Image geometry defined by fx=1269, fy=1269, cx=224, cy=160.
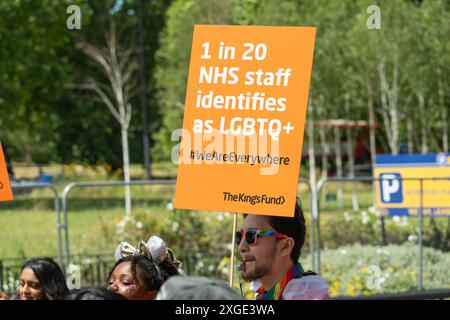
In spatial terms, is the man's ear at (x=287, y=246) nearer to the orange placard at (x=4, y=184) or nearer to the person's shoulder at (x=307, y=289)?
the person's shoulder at (x=307, y=289)

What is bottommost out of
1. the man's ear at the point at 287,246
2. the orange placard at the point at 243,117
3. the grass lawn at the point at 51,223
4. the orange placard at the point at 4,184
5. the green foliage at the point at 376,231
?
the grass lawn at the point at 51,223

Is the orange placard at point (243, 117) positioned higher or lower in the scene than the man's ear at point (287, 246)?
higher

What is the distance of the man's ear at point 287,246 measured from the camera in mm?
4910

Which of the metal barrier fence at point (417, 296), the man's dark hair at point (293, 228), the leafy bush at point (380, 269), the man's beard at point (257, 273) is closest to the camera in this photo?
the man's beard at point (257, 273)

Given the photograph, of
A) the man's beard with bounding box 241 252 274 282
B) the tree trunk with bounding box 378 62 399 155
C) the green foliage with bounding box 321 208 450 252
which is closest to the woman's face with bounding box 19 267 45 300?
the man's beard with bounding box 241 252 274 282

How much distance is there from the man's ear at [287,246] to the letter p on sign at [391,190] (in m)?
10.2

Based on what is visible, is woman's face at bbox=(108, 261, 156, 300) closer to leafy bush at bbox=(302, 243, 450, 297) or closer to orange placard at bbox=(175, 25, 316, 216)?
orange placard at bbox=(175, 25, 316, 216)

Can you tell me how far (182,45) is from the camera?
2010 inches

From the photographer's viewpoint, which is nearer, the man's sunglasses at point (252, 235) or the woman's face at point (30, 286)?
the woman's face at point (30, 286)

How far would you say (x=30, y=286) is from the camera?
15.3 ft

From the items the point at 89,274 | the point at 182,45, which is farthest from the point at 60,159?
the point at 89,274

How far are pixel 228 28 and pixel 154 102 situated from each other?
59662 millimetres

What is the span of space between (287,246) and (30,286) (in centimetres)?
100

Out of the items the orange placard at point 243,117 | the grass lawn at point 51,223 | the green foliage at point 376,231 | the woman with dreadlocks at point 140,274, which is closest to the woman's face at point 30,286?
the woman with dreadlocks at point 140,274
